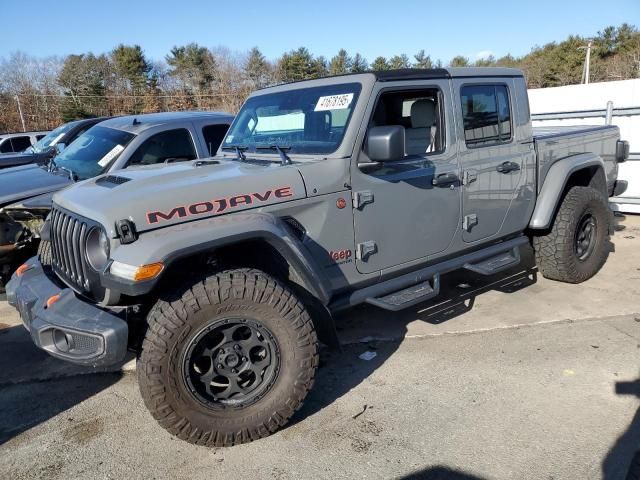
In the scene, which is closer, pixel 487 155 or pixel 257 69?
pixel 487 155

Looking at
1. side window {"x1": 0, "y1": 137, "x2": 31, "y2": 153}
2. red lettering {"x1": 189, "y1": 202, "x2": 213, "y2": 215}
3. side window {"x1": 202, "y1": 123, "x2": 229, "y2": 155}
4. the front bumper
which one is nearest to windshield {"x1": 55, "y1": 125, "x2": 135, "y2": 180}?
side window {"x1": 202, "y1": 123, "x2": 229, "y2": 155}

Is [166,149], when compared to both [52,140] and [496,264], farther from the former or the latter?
[52,140]

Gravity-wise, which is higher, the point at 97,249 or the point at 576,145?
the point at 576,145

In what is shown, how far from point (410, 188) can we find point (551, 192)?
183 centimetres

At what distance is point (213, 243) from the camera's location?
2.63 m

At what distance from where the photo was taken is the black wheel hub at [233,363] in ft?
8.95

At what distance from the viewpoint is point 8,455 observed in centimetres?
284

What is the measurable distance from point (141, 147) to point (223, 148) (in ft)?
6.15

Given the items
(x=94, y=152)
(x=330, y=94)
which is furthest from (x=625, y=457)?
(x=94, y=152)

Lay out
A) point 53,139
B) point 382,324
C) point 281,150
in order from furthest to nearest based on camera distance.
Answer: point 53,139, point 382,324, point 281,150

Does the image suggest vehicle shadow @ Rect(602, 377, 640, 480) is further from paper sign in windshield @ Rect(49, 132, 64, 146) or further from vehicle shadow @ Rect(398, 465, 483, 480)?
paper sign in windshield @ Rect(49, 132, 64, 146)

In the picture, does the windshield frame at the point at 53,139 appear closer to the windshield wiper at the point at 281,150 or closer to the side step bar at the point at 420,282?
the windshield wiper at the point at 281,150

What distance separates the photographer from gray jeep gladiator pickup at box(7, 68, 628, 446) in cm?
262

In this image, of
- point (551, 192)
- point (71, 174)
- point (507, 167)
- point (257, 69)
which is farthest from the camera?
point (257, 69)
